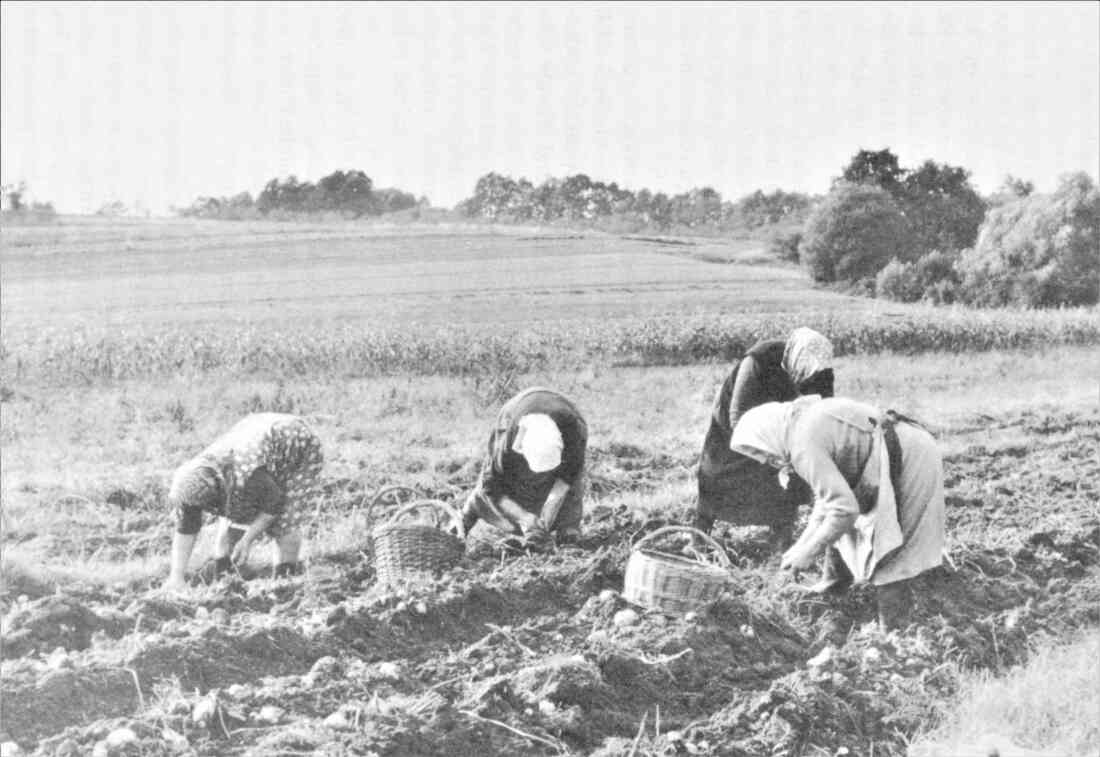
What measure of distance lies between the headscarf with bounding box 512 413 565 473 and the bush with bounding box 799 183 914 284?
338 inches

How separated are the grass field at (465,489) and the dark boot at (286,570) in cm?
18

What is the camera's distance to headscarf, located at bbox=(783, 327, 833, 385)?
551cm

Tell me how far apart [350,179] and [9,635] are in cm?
1443

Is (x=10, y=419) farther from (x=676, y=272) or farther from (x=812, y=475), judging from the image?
(x=676, y=272)

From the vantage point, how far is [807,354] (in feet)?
18.1

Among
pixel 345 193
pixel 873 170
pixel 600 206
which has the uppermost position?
pixel 873 170

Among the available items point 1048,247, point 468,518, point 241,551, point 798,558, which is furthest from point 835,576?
point 1048,247

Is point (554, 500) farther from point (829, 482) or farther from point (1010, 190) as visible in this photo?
point (1010, 190)

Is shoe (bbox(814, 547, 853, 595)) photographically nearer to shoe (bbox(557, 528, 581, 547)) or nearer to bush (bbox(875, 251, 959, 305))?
shoe (bbox(557, 528, 581, 547))

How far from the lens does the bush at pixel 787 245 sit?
1561cm

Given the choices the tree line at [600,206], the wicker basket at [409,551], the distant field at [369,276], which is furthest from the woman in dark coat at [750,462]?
the tree line at [600,206]

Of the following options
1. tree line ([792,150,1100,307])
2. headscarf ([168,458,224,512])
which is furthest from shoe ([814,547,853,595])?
tree line ([792,150,1100,307])

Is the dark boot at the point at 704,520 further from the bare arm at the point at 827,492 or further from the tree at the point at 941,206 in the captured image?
the tree at the point at 941,206

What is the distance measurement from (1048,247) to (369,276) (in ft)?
26.3
